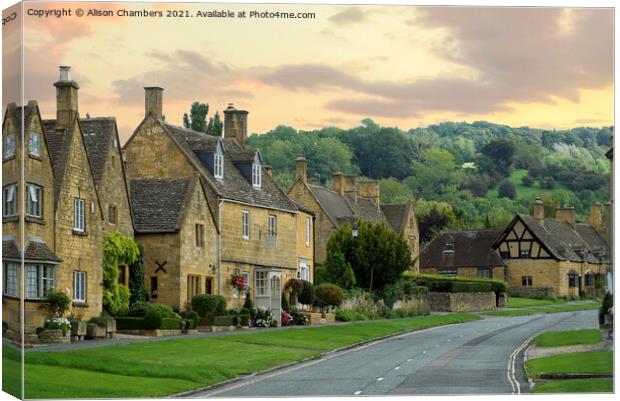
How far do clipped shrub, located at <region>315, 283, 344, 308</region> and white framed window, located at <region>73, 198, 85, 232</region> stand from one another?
2409 centimetres

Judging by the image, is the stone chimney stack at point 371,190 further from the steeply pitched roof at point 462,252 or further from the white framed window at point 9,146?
the white framed window at point 9,146

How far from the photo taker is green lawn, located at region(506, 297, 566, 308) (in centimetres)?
6089

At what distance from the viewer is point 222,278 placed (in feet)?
203

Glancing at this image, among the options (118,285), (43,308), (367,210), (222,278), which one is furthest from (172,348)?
(367,210)

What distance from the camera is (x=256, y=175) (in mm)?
66062

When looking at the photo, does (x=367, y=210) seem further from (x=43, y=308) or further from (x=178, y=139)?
(x=43, y=308)

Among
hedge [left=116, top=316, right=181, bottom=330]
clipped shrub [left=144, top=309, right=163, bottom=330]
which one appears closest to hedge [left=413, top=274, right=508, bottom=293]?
clipped shrub [left=144, top=309, right=163, bottom=330]

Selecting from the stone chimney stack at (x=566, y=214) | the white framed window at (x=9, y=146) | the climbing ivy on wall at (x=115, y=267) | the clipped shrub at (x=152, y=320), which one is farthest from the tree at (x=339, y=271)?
the white framed window at (x=9, y=146)

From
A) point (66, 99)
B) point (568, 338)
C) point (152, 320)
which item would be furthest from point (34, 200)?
point (568, 338)

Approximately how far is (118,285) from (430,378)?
18229 millimetres

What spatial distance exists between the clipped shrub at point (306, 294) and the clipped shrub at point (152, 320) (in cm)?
1735

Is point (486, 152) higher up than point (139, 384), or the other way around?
point (486, 152)

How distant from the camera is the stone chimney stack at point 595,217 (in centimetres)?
3812

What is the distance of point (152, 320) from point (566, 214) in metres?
16.5
